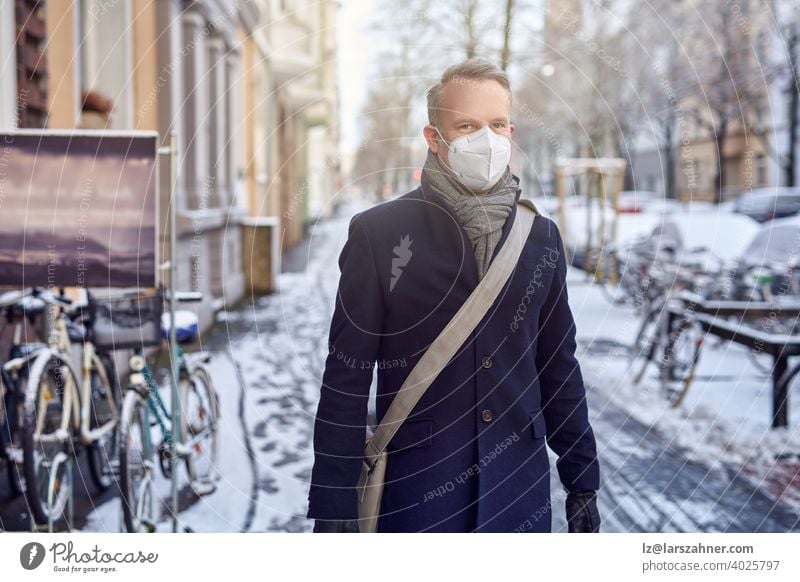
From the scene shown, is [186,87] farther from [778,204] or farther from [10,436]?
[778,204]

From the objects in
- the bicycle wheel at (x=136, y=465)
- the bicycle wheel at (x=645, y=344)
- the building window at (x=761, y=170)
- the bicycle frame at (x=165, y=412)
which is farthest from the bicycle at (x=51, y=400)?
the building window at (x=761, y=170)

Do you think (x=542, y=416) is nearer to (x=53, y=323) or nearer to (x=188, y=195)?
(x=53, y=323)

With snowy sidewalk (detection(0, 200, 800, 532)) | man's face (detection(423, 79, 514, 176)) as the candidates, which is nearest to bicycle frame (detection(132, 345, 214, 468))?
snowy sidewalk (detection(0, 200, 800, 532))

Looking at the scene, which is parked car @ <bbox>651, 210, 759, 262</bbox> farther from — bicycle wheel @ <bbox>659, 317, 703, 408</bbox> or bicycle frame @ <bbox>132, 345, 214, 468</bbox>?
bicycle frame @ <bbox>132, 345, 214, 468</bbox>

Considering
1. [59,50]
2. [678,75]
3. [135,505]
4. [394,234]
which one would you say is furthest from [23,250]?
[678,75]

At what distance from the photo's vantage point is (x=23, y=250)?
3.31m

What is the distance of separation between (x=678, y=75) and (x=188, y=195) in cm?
A: 1274

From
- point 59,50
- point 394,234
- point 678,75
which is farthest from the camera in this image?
point 678,75

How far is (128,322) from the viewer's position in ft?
12.9

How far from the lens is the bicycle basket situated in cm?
391

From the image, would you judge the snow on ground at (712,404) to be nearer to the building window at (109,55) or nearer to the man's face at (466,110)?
the man's face at (466,110)
